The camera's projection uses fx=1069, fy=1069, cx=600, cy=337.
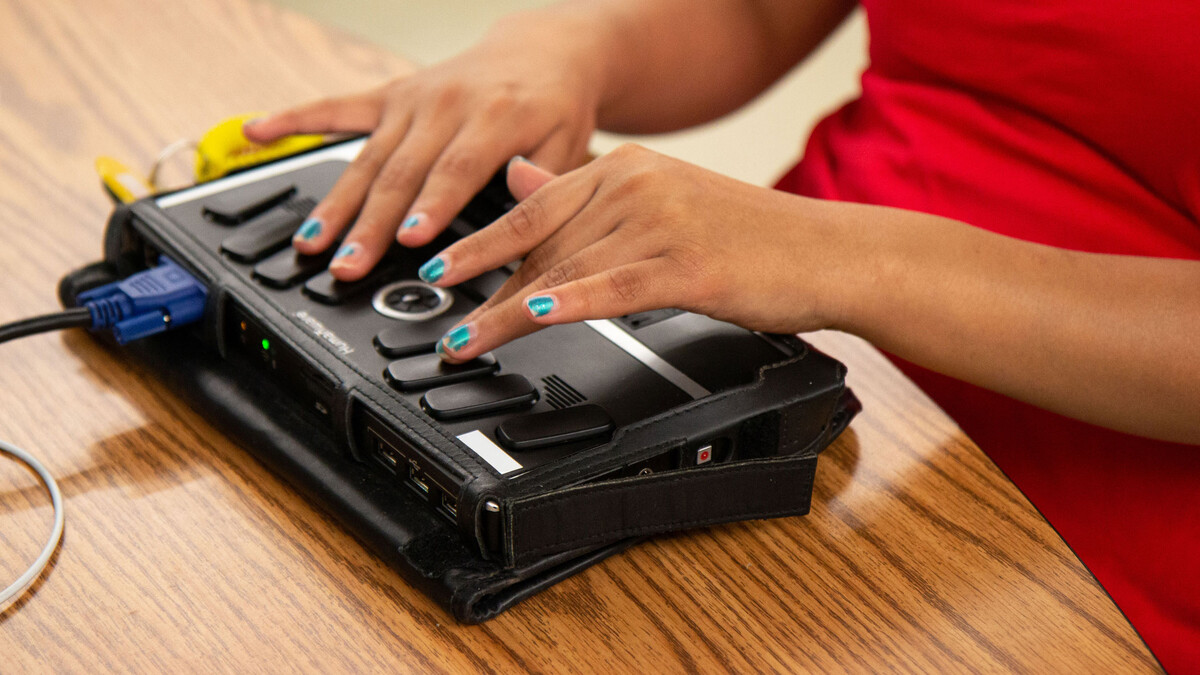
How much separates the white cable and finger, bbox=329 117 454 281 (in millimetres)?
213

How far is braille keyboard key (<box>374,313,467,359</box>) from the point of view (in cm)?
65

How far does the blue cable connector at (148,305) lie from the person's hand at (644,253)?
166 millimetres

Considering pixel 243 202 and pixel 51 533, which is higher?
pixel 243 202

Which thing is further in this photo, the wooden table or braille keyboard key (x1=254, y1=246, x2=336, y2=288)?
braille keyboard key (x1=254, y1=246, x2=336, y2=288)

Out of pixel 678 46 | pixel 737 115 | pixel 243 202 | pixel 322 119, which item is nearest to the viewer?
pixel 243 202

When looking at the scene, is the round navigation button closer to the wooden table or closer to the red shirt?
the wooden table

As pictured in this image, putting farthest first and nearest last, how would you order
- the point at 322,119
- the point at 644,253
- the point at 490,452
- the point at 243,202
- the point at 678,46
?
the point at 678,46 < the point at 322,119 < the point at 243,202 < the point at 644,253 < the point at 490,452

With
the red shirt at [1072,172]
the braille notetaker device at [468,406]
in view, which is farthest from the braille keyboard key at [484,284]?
the red shirt at [1072,172]

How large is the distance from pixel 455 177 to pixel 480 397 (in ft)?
0.88

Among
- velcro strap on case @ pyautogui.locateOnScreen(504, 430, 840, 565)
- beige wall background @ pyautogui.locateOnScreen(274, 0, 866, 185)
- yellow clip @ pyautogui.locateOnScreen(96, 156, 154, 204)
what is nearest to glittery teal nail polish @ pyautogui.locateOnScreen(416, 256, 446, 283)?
velcro strap on case @ pyautogui.locateOnScreen(504, 430, 840, 565)

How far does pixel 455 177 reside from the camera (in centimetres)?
81

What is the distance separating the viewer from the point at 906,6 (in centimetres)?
88

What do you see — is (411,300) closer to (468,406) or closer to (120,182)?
(468,406)

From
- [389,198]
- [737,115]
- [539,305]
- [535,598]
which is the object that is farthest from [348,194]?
[737,115]
